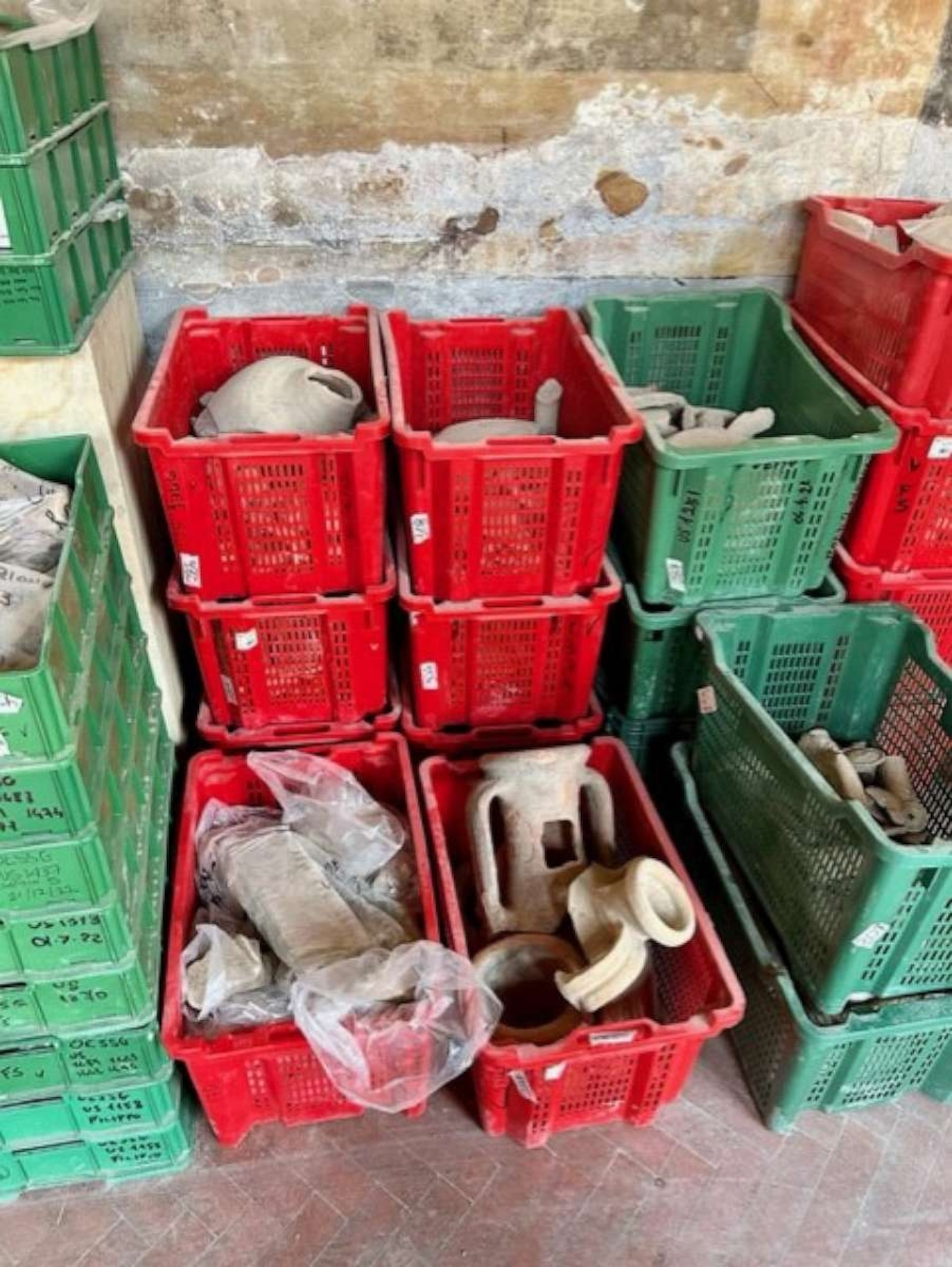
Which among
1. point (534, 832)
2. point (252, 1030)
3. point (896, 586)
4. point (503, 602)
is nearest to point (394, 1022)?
point (252, 1030)

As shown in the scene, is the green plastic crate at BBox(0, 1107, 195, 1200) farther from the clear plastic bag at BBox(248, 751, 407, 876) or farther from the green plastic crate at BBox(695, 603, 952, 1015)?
the green plastic crate at BBox(695, 603, 952, 1015)

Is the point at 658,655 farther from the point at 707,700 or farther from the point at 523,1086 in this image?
the point at 523,1086

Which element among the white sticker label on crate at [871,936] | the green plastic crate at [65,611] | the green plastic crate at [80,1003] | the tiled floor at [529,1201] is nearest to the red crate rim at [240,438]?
the green plastic crate at [65,611]

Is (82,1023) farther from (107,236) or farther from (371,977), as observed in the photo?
(107,236)

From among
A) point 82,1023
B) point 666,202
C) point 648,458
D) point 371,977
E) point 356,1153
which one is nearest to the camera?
point 82,1023

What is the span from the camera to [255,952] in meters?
1.80

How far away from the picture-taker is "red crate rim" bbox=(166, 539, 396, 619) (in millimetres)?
1930

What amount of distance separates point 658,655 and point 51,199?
60.1 inches

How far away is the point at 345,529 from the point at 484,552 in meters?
0.29

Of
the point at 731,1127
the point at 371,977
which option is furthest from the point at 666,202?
the point at 731,1127

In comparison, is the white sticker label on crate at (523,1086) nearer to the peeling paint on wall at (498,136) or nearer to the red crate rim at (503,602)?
the red crate rim at (503,602)

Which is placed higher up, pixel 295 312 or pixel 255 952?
pixel 295 312

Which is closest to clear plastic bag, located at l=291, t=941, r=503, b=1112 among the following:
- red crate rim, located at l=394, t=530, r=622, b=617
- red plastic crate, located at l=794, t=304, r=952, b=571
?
red crate rim, located at l=394, t=530, r=622, b=617

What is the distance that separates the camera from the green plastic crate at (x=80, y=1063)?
1.58m
